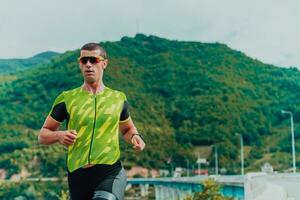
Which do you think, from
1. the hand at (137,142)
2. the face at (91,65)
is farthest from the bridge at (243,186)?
the face at (91,65)

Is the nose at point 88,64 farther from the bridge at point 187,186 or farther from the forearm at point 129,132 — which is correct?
the bridge at point 187,186

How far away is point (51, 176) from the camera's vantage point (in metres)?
139

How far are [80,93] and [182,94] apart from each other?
171501 mm

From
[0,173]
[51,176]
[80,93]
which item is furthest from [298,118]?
[80,93]

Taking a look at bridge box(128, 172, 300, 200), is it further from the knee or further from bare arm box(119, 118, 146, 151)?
the knee

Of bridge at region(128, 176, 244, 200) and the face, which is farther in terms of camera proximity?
bridge at region(128, 176, 244, 200)

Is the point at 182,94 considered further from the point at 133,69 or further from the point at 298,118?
the point at 298,118

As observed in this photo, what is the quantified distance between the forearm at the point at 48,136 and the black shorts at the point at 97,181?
24 centimetres

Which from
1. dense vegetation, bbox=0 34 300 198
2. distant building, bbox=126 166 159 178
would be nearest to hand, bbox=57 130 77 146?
dense vegetation, bbox=0 34 300 198

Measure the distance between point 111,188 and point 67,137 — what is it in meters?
0.41

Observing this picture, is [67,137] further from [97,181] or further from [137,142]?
[137,142]

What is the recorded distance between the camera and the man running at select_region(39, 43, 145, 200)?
4.42 meters

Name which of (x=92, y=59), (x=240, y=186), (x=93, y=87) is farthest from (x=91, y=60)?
(x=240, y=186)

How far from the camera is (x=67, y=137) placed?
429 centimetres
